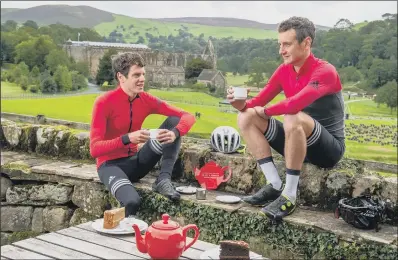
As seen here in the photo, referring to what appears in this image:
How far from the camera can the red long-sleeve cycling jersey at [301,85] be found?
180 inches

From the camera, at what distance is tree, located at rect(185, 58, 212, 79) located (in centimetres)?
1897

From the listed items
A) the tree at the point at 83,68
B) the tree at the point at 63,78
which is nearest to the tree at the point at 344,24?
the tree at the point at 83,68

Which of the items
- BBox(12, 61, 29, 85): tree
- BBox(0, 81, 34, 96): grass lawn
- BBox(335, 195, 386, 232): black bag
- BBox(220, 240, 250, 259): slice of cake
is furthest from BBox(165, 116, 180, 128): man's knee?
BBox(0, 81, 34, 96): grass lawn

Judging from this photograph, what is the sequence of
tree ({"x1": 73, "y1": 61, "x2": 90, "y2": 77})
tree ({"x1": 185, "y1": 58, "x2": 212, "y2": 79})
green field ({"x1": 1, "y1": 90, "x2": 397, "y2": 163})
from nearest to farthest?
green field ({"x1": 1, "y1": 90, "x2": 397, "y2": 163}) < tree ({"x1": 185, "y1": 58, "x2": 212, "y2": 79}) < tree ({"x1": 73, "y1": 61, "x2": 90, "y2": 77})

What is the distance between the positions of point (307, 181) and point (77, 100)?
16.6m

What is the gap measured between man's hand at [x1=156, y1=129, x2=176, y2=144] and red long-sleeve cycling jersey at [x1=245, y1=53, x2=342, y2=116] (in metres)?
0.78

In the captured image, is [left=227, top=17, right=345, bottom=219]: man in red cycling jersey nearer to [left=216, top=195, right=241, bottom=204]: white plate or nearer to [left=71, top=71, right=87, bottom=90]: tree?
[left=216, top=195, right=241, bottom=204]: white plate

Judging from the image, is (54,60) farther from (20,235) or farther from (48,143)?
(20,235)

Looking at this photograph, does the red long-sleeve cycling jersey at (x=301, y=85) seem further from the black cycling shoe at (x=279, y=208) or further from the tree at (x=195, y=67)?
the tree at (x=195, y=67)

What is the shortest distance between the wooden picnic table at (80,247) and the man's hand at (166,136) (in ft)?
6.05

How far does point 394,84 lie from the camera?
4575 centimetres

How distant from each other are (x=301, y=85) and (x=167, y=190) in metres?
1.65

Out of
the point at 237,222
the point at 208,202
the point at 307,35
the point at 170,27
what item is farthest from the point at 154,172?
the point at 170,27

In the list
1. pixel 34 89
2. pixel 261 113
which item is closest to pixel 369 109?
pixel 34 89
